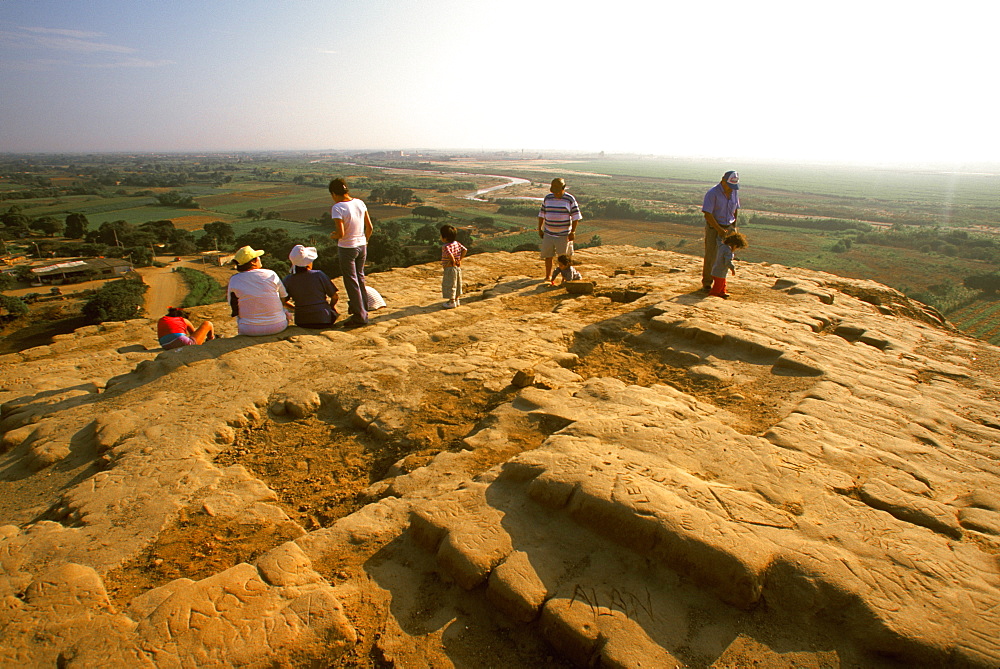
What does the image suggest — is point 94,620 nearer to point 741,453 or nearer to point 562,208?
point 741,453

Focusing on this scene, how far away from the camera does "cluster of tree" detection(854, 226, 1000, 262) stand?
129 ft

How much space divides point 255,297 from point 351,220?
1.69 m

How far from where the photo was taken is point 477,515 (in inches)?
124

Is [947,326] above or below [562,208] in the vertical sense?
below

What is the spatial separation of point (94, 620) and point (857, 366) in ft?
24.4

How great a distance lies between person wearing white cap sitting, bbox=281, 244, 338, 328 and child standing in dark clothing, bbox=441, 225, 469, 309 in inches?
80.6

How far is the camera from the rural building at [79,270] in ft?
95.3

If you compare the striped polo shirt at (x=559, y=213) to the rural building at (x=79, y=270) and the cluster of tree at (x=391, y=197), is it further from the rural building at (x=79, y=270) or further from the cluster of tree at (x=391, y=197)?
the cluster of tree at (x=391, y=197)

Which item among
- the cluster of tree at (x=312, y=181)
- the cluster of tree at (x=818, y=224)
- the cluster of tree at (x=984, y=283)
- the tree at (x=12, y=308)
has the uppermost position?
the cluster of tree at (x=312, y=181)

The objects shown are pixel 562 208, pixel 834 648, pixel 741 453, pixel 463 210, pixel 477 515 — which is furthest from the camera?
pixel 463 210

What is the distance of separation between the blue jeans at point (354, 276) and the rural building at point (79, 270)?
33393 mm

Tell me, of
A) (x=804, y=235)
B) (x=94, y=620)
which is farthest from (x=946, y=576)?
(x=804, y=235)

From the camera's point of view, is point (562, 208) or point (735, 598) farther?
point (562, 208)

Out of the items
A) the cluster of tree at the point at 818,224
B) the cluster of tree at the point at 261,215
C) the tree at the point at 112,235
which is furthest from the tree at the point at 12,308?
the cluster of tree at the point at 818,224
